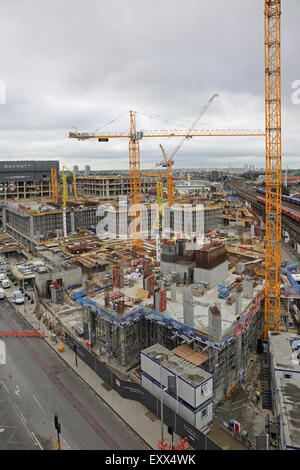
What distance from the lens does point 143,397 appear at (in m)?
22.2

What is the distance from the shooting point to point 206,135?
9462 cm

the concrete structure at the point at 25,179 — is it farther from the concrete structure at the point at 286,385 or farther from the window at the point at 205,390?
the window at the point at 205,390

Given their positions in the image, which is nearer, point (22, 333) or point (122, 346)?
point (122, 346)

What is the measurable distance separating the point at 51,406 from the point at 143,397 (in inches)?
244

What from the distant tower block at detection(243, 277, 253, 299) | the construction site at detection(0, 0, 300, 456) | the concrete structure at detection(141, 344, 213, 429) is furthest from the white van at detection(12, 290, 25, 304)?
the distant tower block at detection(243, 277, 253, 299)

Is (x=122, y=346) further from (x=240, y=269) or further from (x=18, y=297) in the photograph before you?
(x=18, y=297)

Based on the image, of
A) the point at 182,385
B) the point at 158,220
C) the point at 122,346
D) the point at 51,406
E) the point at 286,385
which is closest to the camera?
the point at 182,385

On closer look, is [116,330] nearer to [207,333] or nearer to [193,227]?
[207,333]

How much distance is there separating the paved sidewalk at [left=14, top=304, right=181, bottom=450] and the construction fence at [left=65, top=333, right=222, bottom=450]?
0.98 ft

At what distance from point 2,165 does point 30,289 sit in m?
69.5

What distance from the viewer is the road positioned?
19.6 metres

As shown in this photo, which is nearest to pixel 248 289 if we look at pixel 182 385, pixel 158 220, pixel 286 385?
pixel 286 385

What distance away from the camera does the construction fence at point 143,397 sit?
60.2 ft
